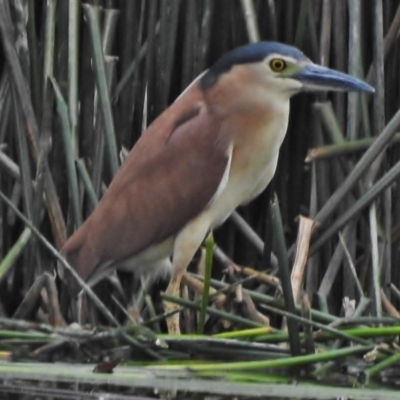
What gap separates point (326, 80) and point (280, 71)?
16 centimetres

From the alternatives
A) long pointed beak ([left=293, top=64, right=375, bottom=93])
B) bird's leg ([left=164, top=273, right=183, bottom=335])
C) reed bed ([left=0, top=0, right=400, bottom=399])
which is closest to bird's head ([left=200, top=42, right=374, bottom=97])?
long pointed beak ([left=293, top=64, right=375, bottom=93])

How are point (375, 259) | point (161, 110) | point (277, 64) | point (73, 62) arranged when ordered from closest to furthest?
point (375, 259) → point (277, 64) → point (73, 62) → point (161, 110)

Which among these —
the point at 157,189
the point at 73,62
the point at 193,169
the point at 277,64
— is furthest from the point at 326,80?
the point at 73,62

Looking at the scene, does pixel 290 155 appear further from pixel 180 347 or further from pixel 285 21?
pixel 180 347

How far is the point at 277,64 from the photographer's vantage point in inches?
135

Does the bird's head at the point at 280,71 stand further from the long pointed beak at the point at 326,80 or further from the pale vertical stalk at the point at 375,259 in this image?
the pale vertical stalk at the point at 375,259

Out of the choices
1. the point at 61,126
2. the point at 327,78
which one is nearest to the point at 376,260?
the point at 327,78

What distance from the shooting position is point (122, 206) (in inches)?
139

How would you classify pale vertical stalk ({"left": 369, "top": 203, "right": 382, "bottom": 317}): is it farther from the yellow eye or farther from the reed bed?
the yellow eye

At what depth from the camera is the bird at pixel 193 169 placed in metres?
3.44

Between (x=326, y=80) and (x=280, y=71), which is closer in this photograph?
(x=326, y=80)

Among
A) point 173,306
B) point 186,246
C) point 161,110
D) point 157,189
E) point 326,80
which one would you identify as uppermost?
point 326,80

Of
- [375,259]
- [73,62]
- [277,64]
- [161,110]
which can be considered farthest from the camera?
[161,110]

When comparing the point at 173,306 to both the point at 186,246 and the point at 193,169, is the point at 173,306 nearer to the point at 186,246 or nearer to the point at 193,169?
the point at 186,246
